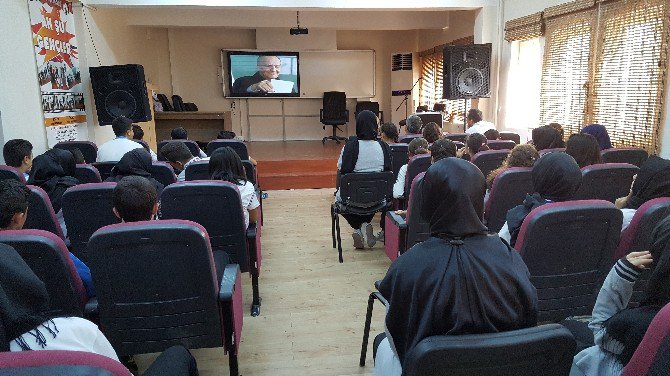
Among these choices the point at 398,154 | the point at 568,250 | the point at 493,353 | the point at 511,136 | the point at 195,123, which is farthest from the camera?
the point at 195,123

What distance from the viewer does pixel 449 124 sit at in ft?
29.3

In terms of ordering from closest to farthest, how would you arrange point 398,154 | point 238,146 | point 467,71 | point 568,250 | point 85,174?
point 568,250 < point 85,174 < point 398,154 < point 238,146 < point 467,71

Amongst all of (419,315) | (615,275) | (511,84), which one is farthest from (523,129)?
(419,315)

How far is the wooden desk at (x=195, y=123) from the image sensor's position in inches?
360

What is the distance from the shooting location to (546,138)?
390 cm

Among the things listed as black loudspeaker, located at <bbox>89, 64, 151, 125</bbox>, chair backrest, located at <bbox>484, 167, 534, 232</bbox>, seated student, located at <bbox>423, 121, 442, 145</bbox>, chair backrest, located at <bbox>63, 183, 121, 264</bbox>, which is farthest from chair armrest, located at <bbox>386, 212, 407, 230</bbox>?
black loudspeaker, located at <bbox>89, 64, 151, 125</bbox>

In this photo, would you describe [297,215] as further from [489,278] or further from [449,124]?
[449,124]

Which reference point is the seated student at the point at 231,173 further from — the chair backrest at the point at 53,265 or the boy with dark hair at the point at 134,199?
the chair backrest at the point at 53,265

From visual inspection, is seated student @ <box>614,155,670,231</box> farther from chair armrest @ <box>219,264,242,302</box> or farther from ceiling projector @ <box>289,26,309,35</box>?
ceiling projector @ <box>289,26,309,35</box>

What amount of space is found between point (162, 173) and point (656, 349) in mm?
3070

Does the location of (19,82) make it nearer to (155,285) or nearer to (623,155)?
(155,285)

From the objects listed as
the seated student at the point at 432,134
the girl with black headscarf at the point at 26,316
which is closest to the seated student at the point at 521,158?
the seated student at the point at 432,134

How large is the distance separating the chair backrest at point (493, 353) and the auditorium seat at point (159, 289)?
0.97 m

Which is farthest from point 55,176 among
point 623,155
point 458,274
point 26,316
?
point 623,155
